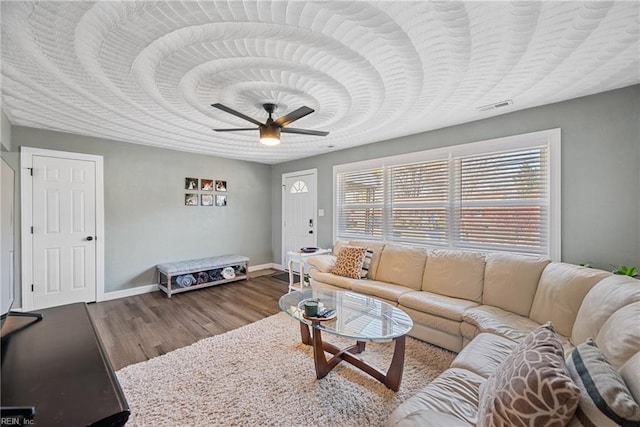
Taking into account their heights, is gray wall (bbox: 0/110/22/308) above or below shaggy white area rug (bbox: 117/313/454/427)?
above

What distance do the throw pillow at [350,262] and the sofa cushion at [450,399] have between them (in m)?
2.00

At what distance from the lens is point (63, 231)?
3.62m

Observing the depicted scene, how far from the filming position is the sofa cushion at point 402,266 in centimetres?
316

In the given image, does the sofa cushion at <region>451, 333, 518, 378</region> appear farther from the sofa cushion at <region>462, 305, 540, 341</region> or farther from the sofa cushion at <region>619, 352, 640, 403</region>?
the sofa cushion at <region>619, 352, 640, 403</region>

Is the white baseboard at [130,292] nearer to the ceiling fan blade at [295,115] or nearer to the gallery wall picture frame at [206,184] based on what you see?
the gallery wall picture frame at [206,184]

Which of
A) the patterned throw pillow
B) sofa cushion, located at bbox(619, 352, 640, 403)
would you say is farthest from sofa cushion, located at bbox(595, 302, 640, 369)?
the patterned throw pillow

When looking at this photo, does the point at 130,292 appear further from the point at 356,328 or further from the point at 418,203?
the point at 418,203

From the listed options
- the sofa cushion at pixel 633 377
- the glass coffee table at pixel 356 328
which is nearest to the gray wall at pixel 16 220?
the glass coffee table at pixel 356 328

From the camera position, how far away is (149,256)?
438 centimetres

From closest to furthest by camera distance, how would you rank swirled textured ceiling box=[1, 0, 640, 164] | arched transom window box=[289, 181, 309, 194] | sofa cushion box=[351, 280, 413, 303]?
swirled textured ceiling box=[1, 0, 640, 164]
sofa cushion box=[351, 280, 413, 303]
arched transom window box=[289, 181, 309, 194]

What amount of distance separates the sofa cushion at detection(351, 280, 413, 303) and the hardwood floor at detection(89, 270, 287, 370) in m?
1.20

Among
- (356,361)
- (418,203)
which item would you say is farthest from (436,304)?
(418,203)

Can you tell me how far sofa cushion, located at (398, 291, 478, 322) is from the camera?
2398 millimetres

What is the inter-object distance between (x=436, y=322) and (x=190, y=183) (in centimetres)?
448
